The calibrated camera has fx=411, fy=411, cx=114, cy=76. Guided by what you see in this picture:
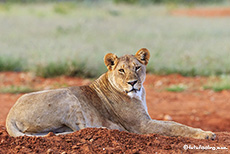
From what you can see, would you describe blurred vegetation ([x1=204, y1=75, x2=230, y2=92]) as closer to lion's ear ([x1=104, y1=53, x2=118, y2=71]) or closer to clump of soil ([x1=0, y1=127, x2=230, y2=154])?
lion's ear ([x1=104, y1=53, x2=118, y2=71])

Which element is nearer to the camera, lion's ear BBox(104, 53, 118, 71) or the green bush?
lion's ear BBox(104, 53, 118, 71)

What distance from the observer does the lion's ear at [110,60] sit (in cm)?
534

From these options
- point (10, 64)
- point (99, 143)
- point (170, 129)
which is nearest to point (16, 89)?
point (10, 64)

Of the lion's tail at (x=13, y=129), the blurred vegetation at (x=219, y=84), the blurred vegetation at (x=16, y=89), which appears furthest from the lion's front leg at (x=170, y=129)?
the blurred vegetation at (x=219, y=84)

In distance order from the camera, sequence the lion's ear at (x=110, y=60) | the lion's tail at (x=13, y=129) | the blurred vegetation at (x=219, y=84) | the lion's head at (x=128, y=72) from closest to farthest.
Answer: the lion's tail at (x=13, y=129), the lion's head at (x=128, y=72), the lion's ear at (x=110, y=60), the blurred vegetation at (x=219, y=84)

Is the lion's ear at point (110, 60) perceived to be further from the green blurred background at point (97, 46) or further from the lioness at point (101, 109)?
the green blurred background at point (97, 46)

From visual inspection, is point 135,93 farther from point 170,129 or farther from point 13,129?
point 13,129

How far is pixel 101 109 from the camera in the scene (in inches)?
206

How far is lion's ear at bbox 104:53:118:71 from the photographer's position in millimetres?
5340

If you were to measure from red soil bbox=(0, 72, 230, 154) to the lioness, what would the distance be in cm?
28

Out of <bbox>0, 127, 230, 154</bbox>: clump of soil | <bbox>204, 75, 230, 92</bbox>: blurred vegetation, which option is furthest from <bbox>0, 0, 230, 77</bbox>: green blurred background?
<bbox>0, 127, 230, 154</bbox>: clump of soil

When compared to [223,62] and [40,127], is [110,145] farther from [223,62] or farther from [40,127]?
[223,62]

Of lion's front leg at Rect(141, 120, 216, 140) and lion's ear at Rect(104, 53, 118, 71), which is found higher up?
lion's ear at Rect(104, 53, 118, 71)

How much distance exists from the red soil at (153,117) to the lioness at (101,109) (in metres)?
0.28
